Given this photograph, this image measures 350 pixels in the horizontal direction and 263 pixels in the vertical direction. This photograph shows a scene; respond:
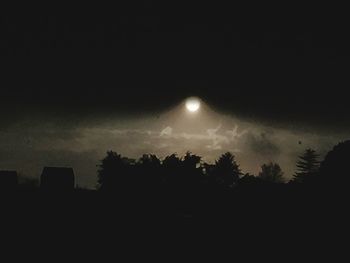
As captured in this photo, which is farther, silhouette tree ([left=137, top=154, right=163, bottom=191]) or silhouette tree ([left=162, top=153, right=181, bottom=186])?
silhouette tree ([left=162, top=153, right=181, bottom=186])

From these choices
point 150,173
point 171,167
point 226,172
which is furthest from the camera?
point 226,172

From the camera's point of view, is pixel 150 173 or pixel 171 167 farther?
pixel 171 167

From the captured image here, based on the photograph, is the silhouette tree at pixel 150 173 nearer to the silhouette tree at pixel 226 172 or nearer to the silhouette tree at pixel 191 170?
the silhouette tree at pixel 191 170

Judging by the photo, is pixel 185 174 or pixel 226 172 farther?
pixel 226 172

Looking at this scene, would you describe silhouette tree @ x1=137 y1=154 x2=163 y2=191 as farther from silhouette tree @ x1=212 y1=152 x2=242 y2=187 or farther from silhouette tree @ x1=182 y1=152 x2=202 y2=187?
silhouette tree @ x1=212 y1=152 x2=242 y2=187

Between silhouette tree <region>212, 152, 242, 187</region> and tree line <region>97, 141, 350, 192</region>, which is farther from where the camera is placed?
silhouette tree <region>212, 152, 242, 187</region>

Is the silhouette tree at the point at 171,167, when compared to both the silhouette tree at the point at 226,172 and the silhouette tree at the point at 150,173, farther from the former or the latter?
the silhouette tree at the point at 226,172

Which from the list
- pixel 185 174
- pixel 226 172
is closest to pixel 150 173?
pixel 185 174

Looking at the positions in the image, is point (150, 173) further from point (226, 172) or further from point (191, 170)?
point (226, 172)

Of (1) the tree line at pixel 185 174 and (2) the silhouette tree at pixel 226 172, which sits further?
(2) the silhouette tree at pixel 226 172

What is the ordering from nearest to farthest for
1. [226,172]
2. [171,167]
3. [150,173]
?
[150,173]
[171,167]
[226,172]

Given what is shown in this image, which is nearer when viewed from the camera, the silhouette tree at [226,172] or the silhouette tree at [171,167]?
the silhouette tree at [171,167]

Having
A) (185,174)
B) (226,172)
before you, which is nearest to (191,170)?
(185,174)

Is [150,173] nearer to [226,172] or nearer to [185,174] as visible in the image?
[185,174]
